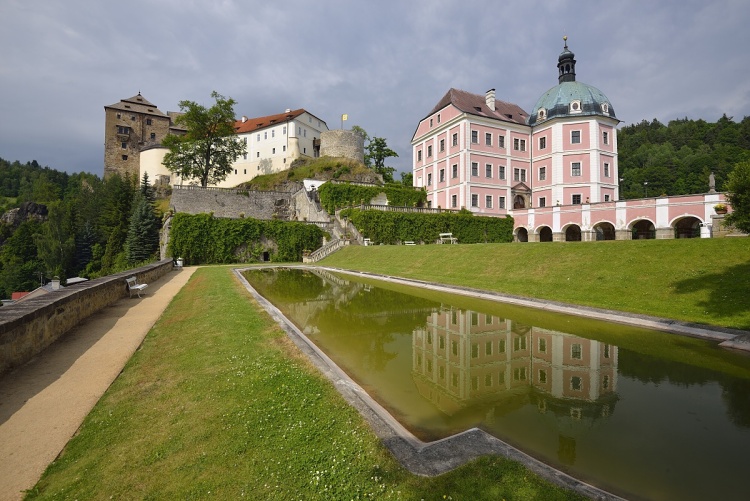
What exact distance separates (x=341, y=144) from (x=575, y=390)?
64.7 meters

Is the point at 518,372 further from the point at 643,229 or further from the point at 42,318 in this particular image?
the point at 643,229

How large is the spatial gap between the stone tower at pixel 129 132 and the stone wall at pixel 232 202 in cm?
4055

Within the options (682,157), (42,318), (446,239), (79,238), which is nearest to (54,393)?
(42,318)

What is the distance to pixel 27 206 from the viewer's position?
6881cm

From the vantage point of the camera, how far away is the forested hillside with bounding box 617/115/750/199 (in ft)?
217

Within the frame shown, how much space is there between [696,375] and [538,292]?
7.41 meters

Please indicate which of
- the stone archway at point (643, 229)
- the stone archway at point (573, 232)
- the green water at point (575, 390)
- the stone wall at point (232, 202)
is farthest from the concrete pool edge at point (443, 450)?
the stone wall at point (232, 202)

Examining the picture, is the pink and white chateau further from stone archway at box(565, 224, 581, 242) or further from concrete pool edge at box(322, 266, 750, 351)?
concrete pool edge at box(322, 266, 750, 351)

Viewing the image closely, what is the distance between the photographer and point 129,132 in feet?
243

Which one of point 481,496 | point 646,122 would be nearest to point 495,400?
point 481,496

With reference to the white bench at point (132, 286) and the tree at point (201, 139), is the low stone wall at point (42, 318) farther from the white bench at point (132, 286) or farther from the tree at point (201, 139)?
the tree at point (201, 139)

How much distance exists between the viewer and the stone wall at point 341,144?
214ft

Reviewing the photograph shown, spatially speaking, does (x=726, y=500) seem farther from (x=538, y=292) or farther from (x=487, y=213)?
(x=487, y=213)

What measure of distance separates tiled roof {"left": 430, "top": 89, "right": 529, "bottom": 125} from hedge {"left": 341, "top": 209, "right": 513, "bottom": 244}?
41.2 ft
